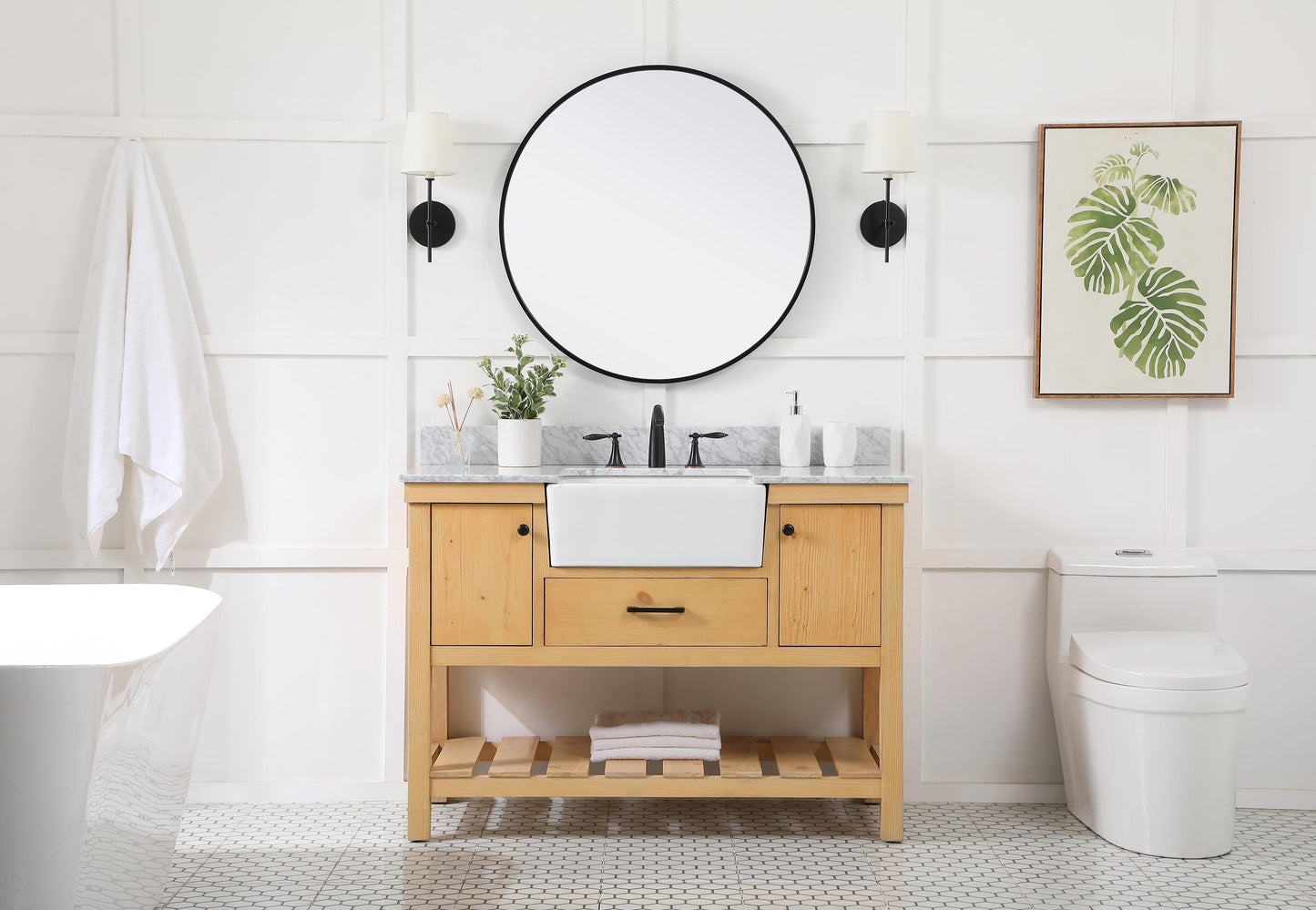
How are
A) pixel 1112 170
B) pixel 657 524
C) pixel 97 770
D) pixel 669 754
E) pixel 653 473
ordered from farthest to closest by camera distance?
pixel 1112 170 → pixel 653 473 → pixel 669 754 → pixel 657 524 → pixel 97 770

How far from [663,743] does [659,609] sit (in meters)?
0.36

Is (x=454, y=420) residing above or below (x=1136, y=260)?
below

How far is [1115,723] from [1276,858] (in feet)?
1.67

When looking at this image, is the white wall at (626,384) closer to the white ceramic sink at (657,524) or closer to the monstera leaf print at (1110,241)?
the monstera leaf print at (1110,241)

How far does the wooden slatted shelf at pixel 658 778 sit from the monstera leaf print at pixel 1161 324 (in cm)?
128

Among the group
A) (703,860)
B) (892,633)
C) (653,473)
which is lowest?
(703,860)

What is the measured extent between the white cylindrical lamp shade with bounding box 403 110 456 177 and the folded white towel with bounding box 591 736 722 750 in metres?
1.48

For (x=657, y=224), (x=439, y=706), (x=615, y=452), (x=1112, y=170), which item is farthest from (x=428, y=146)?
(x=1112, y=170)

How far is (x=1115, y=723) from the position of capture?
2338 mm

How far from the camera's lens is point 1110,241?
263cm

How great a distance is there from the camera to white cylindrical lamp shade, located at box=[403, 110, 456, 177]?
252 centimetres

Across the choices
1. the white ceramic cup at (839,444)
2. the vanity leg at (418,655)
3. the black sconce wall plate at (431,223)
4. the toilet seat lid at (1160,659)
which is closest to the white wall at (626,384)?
the black sconce wall plate at (431,223)

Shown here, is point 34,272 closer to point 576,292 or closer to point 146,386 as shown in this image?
point 146,386

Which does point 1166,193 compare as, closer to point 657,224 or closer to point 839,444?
point 839,444
